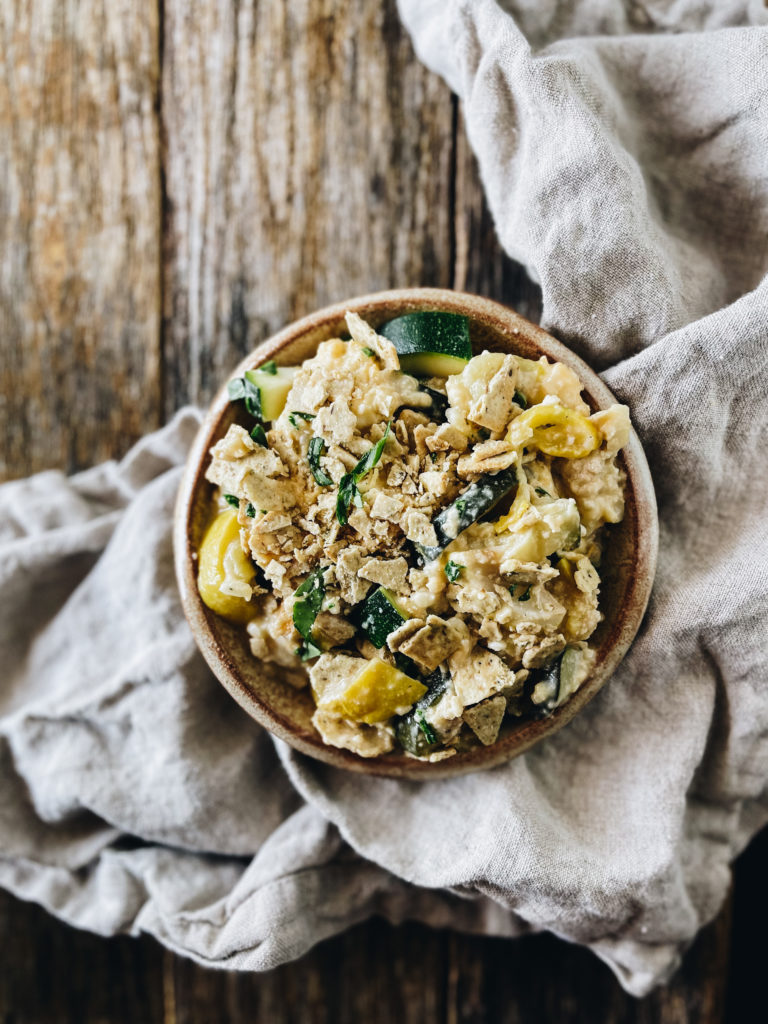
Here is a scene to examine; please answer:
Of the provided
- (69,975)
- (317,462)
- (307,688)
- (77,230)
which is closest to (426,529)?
(317,462)

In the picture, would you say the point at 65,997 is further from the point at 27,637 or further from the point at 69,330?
the point at 69,330

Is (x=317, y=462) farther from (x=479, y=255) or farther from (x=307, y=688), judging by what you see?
(x=479, y=255)

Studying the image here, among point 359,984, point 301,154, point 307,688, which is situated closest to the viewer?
point 307,688

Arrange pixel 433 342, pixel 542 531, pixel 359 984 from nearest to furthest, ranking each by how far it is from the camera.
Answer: pixel 542 531, pixel 433 342, pixel 359 984

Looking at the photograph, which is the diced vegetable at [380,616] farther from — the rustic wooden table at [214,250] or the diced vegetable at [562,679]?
the rustic wooden table at [214,250]

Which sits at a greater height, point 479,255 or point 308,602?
point 479,255

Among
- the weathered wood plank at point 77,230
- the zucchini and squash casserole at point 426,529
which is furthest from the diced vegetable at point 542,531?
the weathered wood plank at point 77,230
